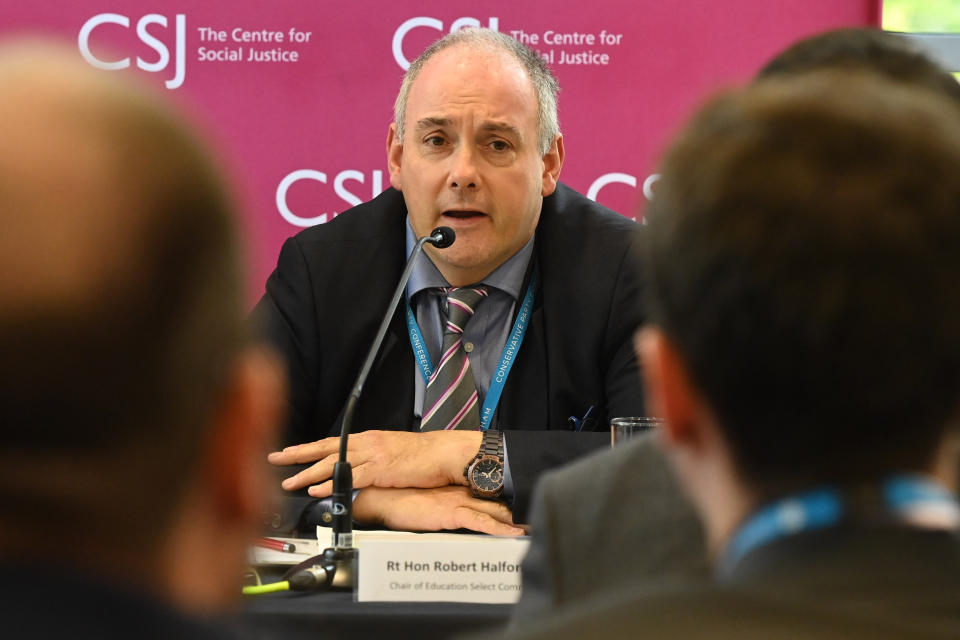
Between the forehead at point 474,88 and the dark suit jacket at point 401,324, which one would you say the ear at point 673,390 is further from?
the forehead at point 474,88

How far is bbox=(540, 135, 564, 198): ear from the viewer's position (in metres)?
3.42

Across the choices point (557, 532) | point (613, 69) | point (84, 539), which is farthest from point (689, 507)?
point (613, 69)

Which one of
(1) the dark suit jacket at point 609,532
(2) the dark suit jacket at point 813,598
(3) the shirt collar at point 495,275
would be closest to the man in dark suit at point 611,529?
(1) the dark suit jacket at point 609,532

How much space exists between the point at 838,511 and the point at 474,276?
258 centimetres

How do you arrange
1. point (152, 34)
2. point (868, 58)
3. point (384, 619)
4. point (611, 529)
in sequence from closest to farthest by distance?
1. point (611, 529)
2. point (868, 58)
3. point (384, 619)
4. point (152, 34)

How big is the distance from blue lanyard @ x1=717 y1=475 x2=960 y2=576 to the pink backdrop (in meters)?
3.83

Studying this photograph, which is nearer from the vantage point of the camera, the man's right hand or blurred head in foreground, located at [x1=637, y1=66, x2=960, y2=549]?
blurred head in foreground, located at [x1=637, y1=66, x2=960, y2=549]

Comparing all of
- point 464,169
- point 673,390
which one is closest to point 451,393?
point 464,169

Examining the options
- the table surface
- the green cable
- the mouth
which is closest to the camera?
the table surface

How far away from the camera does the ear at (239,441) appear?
65 cm

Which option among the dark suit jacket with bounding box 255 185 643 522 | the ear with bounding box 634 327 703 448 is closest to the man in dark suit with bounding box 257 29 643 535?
the dark suit jacket with bounding box 255 185 643 522

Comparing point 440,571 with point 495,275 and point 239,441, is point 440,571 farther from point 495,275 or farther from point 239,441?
point 495,275

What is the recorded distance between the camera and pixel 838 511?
0.69 m

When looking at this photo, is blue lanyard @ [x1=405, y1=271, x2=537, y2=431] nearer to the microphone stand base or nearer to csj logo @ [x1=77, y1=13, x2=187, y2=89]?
the microphone stand base
